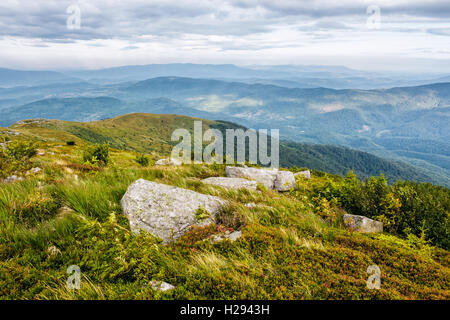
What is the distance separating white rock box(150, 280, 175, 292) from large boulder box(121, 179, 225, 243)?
5.64ft

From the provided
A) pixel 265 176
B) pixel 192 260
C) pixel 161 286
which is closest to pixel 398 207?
pixel 265 176

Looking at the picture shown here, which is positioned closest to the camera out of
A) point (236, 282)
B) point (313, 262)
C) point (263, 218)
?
point (236, 282)

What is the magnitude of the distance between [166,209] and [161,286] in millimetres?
2790

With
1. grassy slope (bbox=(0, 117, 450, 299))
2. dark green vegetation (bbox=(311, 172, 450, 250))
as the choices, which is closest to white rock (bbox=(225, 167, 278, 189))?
dark green vegetation (bbox=(311, 172, 450, 250))

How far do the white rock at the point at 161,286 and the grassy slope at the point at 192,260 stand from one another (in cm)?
10

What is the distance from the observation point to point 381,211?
9680mm

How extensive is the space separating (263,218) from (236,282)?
122 inches

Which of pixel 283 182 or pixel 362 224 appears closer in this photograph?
pixel 362 224

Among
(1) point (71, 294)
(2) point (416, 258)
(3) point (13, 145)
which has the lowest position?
(2) point (416, 258)

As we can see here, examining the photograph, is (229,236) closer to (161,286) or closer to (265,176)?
(161,286)

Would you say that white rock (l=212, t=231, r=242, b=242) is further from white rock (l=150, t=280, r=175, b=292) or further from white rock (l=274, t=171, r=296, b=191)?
white rock (l=274, t=171, r=296, b=191)

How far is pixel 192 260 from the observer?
4.72m
